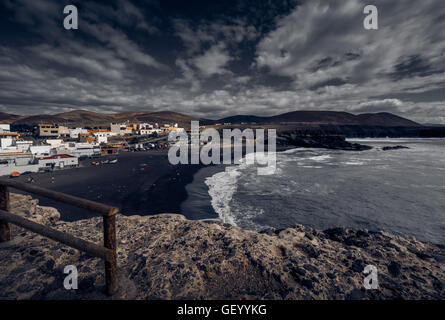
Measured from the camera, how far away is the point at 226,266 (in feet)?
12.8

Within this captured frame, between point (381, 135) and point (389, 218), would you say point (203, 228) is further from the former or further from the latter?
point (381, 135)

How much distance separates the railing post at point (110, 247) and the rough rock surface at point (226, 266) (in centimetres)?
23

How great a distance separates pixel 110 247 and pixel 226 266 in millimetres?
2467

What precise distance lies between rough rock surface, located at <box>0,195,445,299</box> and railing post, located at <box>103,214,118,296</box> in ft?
0.76

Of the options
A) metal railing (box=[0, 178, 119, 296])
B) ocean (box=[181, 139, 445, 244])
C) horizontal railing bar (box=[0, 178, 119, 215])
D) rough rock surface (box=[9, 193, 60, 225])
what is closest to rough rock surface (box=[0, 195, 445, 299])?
metal railing (box=[0, 178, 119, 296])

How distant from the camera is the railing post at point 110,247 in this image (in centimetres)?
241

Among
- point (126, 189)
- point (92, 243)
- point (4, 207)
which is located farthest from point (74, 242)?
point (126, 189)

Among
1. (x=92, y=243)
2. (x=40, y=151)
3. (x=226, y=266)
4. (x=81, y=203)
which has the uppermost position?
(x=40, y=151)

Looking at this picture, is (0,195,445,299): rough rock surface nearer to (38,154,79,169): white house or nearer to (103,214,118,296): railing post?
(103,214,118,296): railing post

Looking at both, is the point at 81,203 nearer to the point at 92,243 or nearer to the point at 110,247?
Answer: the point at 92,243

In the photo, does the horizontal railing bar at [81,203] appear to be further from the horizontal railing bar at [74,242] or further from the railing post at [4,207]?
the railing post at [4,207]

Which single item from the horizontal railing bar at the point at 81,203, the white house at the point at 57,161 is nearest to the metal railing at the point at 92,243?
the horizontal railing bar at the point at 81,203
